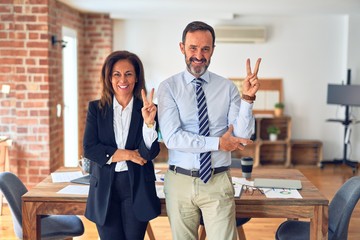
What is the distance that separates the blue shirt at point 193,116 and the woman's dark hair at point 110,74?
0.15 meters

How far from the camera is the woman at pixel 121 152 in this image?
2189 mm

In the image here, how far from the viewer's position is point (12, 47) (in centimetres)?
450

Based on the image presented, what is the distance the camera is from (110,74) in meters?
2.25

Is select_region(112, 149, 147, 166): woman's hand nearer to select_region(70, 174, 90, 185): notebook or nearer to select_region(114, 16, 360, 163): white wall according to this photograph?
select_region(70, 174, 90, 185): notebook

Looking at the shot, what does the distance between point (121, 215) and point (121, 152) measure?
12.1 inches

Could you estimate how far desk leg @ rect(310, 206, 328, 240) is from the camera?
7.90ft

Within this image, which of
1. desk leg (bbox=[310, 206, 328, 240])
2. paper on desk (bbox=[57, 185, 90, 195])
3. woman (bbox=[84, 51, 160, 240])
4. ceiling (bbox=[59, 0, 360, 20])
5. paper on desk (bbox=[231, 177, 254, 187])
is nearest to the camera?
woman (bbox=[84, 51, 160, 240])

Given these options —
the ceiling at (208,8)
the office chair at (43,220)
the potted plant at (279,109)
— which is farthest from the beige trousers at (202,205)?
the potted plant at (279,109)

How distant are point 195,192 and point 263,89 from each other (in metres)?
5.17

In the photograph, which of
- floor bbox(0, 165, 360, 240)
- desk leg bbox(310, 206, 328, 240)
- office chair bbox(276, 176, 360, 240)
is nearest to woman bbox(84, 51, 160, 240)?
desk leg bbox(310, 206, 328, 240)

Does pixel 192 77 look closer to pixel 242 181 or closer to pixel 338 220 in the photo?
pixel 242 181

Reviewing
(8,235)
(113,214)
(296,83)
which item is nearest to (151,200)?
(113,214)

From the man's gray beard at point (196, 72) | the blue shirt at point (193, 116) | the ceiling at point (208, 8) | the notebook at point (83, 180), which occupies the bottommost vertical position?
the notebook at point (83, 180)

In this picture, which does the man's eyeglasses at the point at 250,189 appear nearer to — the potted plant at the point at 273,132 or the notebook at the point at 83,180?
the notebook at the point at 83,180
